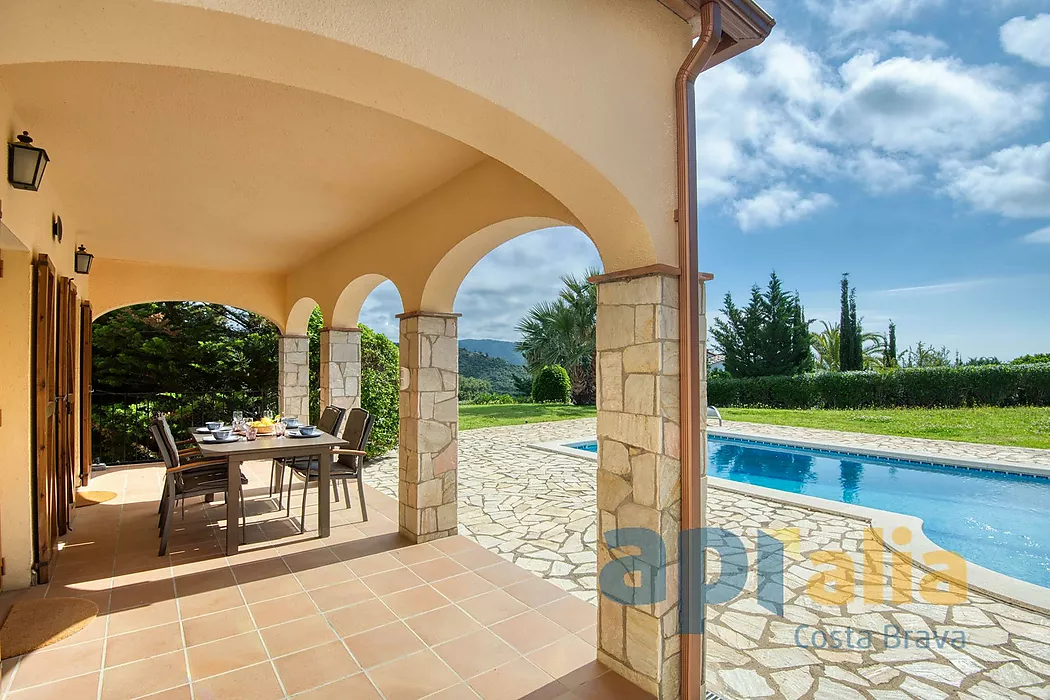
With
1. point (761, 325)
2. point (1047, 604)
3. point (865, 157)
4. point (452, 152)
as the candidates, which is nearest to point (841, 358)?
point (761, 325)

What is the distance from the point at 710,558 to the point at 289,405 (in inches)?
254

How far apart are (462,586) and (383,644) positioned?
78 centimetres

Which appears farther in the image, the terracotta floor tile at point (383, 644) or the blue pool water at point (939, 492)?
the blue pool water at point (939, 492)

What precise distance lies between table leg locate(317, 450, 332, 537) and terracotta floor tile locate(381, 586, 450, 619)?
56.6 inches

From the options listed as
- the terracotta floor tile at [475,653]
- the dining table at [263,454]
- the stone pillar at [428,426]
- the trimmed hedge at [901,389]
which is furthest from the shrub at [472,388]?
the terracotta floor tile at [475,653]

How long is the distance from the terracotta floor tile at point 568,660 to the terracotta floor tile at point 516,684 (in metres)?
0.06

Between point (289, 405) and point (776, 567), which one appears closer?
point (776, 567)

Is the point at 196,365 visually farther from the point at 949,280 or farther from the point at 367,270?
the point at 949,280

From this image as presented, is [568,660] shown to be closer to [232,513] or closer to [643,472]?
[643,472]

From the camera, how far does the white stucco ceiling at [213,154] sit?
272 cm

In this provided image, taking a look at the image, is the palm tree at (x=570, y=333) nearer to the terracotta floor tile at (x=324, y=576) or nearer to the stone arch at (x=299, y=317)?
the stone arch at (x=299, y=317)

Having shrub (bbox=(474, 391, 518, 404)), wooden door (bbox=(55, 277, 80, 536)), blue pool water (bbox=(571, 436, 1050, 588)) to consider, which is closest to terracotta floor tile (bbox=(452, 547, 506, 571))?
wooden door (bbox=(55, 277, 80, 536))

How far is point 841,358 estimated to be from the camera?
1855 cm

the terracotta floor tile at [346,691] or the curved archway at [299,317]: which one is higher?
the curved archway at [299,317]
